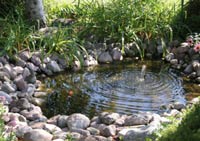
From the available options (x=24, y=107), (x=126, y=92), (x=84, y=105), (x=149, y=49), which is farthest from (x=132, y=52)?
(x=24, y=107)

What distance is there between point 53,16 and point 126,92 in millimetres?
3099

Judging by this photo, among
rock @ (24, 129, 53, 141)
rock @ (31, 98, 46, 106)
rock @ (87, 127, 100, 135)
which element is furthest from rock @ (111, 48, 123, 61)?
rock @ (24, 129, 53, 141)

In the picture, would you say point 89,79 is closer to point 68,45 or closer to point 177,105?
point 68,45

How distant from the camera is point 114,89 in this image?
6.58m

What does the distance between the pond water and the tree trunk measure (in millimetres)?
1288

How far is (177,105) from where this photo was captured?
5.90 metres

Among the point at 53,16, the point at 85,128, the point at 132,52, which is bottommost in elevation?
the point at 85,128

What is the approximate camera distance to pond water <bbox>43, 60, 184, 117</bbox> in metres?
5.99

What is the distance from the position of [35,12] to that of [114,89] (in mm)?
2303

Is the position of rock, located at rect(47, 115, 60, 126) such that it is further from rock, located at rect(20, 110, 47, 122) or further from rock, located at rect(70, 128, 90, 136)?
rock, located at rect(70, 128, 90, 136)

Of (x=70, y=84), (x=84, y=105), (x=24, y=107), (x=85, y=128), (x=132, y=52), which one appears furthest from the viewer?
(x=132, y=52)

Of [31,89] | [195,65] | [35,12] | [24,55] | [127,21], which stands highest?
[35,12]

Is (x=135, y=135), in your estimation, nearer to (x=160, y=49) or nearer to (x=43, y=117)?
(x=43, y=117)

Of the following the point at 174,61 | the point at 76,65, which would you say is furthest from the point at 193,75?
the point at 76,65
